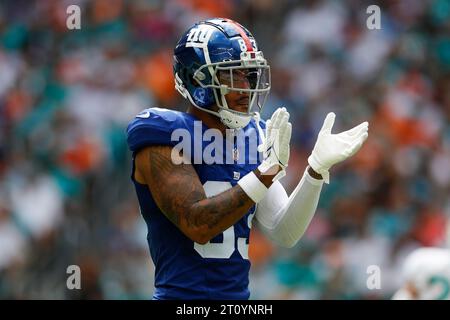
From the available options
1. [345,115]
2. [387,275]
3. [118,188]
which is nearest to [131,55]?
[118,188]

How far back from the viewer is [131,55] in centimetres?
742

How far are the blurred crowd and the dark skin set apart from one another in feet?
11.3

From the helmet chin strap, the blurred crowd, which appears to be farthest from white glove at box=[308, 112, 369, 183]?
the blurred crowd

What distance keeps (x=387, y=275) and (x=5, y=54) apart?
9.92 feet

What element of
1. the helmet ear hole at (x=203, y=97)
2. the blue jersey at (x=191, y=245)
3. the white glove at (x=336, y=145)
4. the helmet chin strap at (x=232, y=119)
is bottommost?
the blue jersey at (x=191, y=245)

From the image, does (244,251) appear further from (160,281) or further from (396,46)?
(396,46)

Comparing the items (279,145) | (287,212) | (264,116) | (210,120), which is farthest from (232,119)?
(264,116)

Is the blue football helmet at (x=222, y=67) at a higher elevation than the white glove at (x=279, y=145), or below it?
higher

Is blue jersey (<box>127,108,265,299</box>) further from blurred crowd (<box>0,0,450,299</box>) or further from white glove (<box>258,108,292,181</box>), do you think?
blurred crowd (<box>0,0,450,299</box>)

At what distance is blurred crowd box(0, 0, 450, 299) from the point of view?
6.91m

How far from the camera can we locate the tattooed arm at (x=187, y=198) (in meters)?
3.31

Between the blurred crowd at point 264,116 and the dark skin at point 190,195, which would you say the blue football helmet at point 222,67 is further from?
the blurred crowd at point 264,116

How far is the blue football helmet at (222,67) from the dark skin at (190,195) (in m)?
0.03

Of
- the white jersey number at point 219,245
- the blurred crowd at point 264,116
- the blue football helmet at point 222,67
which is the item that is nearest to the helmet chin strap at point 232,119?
the blue football helmet at point 222,67
